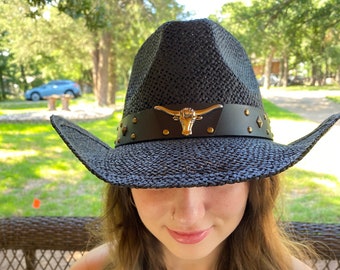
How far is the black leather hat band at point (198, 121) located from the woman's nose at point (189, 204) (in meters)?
0.13

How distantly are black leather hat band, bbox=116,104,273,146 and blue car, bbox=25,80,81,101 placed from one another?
48.3 ft

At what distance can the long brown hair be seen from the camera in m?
1.12

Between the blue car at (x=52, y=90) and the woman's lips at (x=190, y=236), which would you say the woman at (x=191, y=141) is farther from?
the blue car at (x=52, y=90)

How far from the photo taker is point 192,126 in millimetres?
792

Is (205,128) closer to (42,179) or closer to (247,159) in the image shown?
(247,159)

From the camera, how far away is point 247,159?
0.75 meters

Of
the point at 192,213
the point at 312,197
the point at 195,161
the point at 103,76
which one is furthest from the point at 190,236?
the point at 103,76

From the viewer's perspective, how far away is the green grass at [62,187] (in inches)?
127

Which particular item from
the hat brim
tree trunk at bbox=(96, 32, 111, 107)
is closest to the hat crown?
the hat brim

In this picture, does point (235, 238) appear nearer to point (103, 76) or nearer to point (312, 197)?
point (312, 197)

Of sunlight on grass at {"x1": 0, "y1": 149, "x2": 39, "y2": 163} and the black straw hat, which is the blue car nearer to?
sunlight on grass at {"x1": 0, "y1": 149, "x2": 39, "y2": 163}

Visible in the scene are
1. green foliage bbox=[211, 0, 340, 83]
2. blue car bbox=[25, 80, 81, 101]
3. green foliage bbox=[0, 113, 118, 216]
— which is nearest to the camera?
green foliage bbox=[0, 113, 118, 216]

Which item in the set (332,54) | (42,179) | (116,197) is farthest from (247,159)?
(332,54)

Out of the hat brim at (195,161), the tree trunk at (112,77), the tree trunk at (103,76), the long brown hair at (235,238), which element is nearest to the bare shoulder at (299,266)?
the long brown hair at (235,238)
